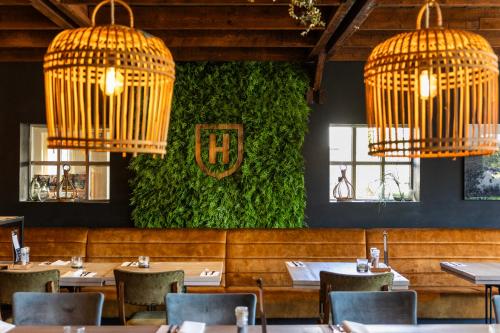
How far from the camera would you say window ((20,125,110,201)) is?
22.9 feet

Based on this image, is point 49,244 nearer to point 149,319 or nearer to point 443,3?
point 149,319

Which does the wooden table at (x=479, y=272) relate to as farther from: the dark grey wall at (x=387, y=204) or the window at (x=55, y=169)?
the window at (x=55, y=169)

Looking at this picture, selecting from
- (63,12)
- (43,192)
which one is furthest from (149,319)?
(43,192)

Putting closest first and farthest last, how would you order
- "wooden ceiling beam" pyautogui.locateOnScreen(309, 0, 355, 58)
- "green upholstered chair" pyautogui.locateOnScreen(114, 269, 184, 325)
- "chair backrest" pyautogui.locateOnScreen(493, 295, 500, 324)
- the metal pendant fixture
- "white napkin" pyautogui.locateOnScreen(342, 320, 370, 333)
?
the metal pendant fixture, "white napkin" pyautogui.locateOnScreen(342, 320, 370, 333), "chair backrest" pyautogui.locateOnScreen(493, 295, 500, 324), "green upholstered chair" pyautogui.locateOnScreen(114, 269, 184, 325), "wooden ceiling beam" pyautogui.locateOnScreen(309, 0, 355, 58)

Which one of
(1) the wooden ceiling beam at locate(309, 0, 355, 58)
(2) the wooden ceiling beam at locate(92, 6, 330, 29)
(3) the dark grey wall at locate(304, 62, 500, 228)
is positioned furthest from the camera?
(3) the dark grey wall at locate(304, 62, 500, 228)

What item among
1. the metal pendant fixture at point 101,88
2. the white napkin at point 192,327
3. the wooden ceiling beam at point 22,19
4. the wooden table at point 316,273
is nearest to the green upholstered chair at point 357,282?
the wooden table at point 316,273

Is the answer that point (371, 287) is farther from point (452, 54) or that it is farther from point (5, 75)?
point (5, 75)

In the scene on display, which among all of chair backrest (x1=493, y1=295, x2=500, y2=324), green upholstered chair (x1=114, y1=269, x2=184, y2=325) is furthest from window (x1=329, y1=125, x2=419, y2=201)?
chair backrest (x1=493, y1=295, x2=500, y2=324)

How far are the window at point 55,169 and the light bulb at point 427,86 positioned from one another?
5576mm

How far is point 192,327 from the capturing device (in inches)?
109

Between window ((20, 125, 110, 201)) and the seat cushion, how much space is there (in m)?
2.83

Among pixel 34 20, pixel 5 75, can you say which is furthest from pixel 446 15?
pixel 5 75

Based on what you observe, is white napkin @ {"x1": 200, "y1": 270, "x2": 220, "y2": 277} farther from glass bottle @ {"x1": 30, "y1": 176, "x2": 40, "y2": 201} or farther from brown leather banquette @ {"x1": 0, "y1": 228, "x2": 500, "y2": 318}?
glass bottle @ {"x1": 30, "y1": 176, "x2": 40, "y2": 201}

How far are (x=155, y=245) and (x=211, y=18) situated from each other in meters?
2.62
